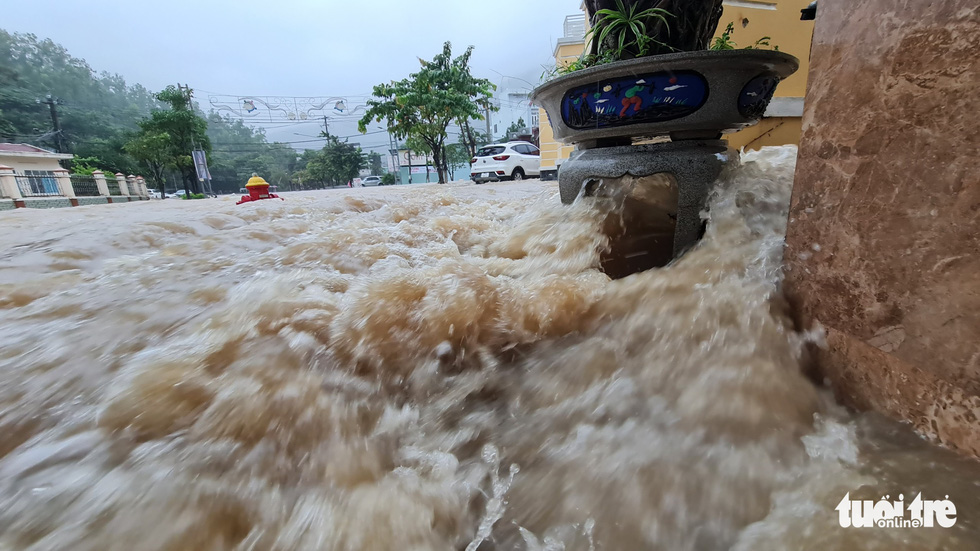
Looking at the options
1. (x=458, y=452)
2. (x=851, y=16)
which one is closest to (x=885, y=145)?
(x=851, y=16)

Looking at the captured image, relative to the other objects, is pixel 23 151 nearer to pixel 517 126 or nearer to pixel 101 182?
pixel 101 182

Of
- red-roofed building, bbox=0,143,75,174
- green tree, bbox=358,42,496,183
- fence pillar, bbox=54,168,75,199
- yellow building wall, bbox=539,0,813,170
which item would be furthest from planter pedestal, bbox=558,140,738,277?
red-roofed building, bbox=0,143,75,174

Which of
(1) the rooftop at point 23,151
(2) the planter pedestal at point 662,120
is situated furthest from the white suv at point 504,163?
(1) the rooftop at point 23,151

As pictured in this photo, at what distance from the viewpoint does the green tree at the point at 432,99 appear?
12.5 meters

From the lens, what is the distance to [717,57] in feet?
4.35

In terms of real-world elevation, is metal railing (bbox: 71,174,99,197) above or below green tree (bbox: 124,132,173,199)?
below

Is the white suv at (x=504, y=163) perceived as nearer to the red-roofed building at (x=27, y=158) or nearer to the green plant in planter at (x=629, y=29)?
the green plant in planter at (x=629, y=29)

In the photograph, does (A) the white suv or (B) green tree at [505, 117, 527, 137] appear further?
(B) green tree at [505, 117, 527, 137]

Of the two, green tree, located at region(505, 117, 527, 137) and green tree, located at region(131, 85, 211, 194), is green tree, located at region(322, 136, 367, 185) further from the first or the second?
green tree, located at region(505, 117, 527, 137)

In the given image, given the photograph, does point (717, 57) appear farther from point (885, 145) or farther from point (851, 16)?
point (885, 145)

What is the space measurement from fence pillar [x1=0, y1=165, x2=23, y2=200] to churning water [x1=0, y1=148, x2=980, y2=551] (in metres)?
16.4

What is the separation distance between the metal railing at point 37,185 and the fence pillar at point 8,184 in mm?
709

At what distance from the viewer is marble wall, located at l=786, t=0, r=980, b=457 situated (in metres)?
0.58

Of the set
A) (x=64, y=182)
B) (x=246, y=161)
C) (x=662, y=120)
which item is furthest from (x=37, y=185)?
(x=246, y=161)
